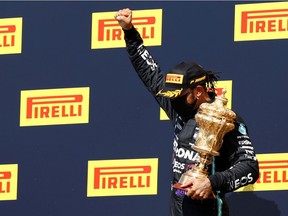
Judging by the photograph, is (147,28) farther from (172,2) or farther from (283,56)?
(283,56)

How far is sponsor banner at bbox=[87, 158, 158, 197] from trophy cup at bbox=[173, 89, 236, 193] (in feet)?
2.94

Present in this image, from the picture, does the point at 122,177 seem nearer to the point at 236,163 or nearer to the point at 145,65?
the point at 145,65

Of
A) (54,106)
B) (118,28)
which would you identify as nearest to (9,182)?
(54,106)

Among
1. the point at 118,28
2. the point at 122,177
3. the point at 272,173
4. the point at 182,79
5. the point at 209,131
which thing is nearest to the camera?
the point at 209,131

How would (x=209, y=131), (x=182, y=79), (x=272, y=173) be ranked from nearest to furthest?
1. (x=209, y=131)
2. (x=182, y=79)
3. (x=272, y=173)

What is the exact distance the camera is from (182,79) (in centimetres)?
414

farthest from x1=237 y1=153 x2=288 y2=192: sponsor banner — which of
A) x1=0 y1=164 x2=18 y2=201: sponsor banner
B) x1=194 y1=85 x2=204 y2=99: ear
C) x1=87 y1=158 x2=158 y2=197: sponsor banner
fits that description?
x1=0 y1=164 x2=18 y2=201: sponsor banner

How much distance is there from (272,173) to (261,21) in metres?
0.66

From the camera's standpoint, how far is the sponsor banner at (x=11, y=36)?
5223mm

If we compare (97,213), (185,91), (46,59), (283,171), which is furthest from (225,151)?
(46,59)

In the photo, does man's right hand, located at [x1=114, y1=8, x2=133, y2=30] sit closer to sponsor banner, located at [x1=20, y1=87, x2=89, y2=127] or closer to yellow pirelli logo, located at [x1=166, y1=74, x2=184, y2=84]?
yellow pirelli logo, located at [x1=166, y1=74, x2=184, y2=84]

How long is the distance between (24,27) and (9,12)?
0.11 meters

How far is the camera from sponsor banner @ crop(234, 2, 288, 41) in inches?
190

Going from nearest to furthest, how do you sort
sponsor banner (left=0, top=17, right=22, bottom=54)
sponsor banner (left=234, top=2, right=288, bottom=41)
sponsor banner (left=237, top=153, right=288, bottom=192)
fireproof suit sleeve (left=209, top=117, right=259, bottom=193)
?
1. fireproof suit sleeve (left=209, top=117, right=259, bottom=193)
2. sponsor banner (left=237, top=153, right=288, bottom=192)
3. sponsor banner (left=234, top=2, right=288, bottom=41)
4. sponsor banner (left=0, top=17, right=22, bottom=54)
